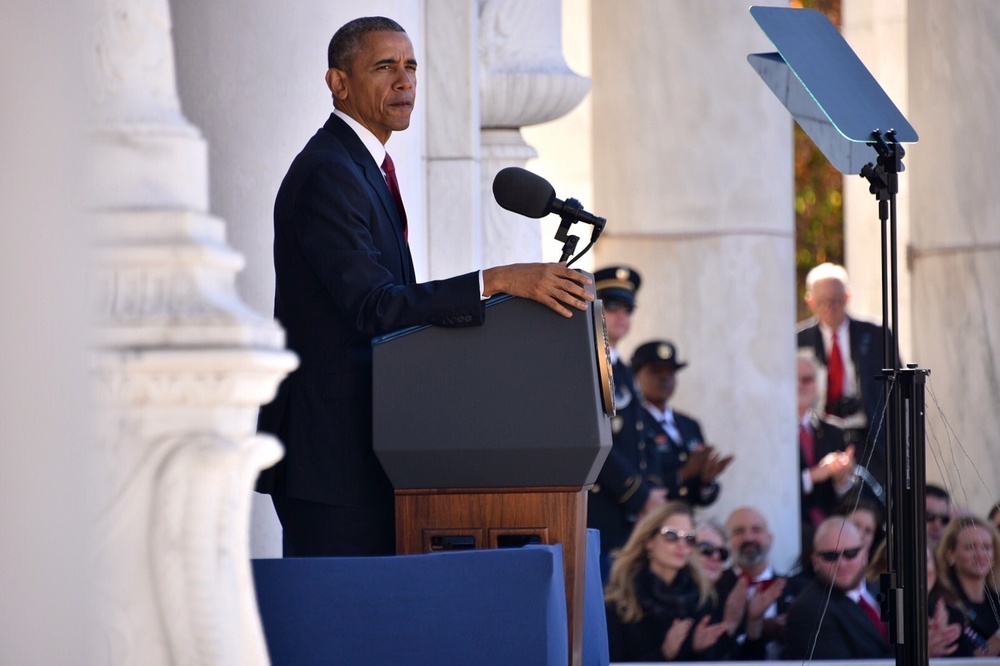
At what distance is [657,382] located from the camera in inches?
311

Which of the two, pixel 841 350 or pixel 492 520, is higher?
pixel 841 350

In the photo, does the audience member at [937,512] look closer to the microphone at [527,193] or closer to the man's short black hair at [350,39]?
the man's short black hair at [350,39]

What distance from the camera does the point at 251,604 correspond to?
8.16 feet

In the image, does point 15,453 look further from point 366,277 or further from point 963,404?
point 963,404

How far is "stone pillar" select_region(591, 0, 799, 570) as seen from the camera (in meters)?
9.35

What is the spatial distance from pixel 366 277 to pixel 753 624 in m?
3.95

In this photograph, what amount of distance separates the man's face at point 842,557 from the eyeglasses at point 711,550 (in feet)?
1.19

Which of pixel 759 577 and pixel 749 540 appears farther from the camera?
pixel 749 540

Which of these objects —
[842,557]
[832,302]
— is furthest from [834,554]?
[832,302]

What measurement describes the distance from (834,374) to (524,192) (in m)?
5.87

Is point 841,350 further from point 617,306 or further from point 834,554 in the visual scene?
point 834,554

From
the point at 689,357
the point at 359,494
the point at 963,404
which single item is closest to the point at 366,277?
the point at 359,494

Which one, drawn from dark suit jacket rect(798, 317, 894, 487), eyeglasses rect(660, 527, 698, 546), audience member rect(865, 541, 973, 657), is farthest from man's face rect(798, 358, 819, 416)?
eyeglasses rect(660, 527, 698, 546)

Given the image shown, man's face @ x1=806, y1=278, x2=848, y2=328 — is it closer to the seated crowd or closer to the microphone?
the seated crowd
